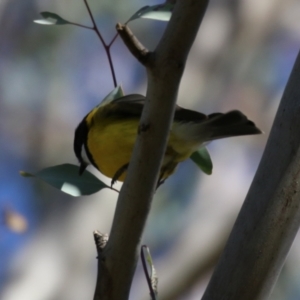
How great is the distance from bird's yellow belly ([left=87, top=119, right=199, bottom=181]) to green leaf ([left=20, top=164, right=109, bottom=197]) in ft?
0.56

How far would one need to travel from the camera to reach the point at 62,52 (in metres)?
1.59

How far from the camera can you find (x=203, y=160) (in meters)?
0.82

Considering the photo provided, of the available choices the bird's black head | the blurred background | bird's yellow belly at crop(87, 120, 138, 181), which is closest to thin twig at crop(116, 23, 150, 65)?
bird's yellow belly at crop(87, 120, 138, 181)

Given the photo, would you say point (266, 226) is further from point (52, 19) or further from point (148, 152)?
point (52, 19)

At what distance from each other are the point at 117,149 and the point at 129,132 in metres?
0.04

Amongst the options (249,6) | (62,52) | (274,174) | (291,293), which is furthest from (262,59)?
(274,174)

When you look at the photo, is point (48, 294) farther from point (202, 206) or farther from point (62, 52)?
point (62, 52)

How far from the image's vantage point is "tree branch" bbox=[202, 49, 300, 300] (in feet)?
1.94

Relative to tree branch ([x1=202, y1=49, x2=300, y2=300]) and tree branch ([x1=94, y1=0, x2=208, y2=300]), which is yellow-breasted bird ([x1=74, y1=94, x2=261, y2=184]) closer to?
tree branch ([x1=202, y1=49, x2=300, y2=300])

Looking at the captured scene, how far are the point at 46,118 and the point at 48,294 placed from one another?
52 centimetres

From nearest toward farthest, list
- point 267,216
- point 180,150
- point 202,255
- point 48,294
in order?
1. point 267,216
2. point 180,150
3. point 48,294
4. point 202,255

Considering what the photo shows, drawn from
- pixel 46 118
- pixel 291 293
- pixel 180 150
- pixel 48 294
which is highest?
pixel 180 150

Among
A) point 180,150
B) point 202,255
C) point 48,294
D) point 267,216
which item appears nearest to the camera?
point 267,216

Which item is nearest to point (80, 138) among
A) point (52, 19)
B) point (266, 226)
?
point (52, 19)
